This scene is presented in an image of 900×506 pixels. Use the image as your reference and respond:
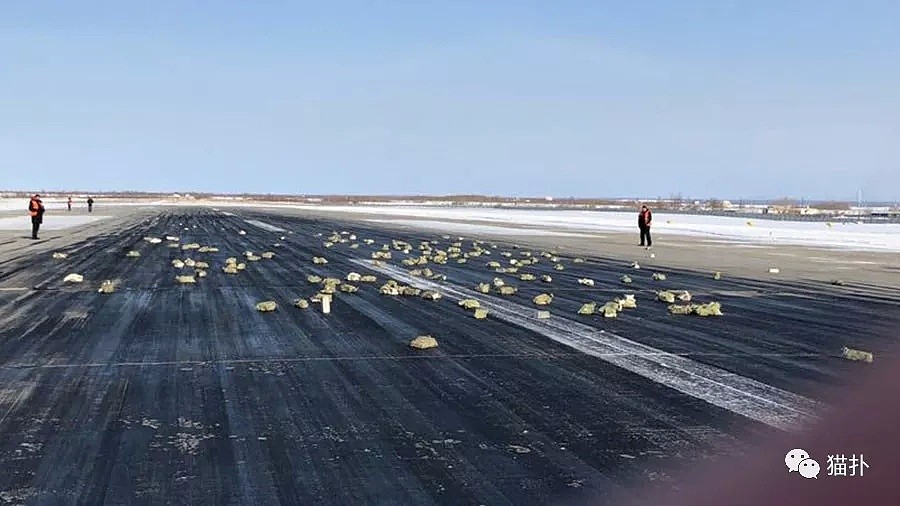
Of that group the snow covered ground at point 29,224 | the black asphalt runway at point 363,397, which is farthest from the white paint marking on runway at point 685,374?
the snow covered ground at point 29,224

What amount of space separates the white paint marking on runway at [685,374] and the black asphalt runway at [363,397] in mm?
186

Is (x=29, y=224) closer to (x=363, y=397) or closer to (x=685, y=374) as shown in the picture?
(x=363, y=397)

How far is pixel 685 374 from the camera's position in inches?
377

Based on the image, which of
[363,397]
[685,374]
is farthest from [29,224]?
[685,374]

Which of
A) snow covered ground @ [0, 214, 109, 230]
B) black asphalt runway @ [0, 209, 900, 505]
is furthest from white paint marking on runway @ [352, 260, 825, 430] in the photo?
snow covered ground @ [0, 214, 109, 230]

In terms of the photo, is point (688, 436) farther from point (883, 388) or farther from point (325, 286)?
point (325, 286)

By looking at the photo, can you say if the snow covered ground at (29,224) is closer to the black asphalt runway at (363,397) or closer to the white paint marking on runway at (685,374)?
the black asphalt runway at (363,397)

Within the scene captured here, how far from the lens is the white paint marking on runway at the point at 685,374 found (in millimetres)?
7762

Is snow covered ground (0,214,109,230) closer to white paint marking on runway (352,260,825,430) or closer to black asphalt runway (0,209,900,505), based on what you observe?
black asphalt runway (0,209,900,505)

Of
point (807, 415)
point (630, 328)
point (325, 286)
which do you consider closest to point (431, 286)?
point (325, 286)

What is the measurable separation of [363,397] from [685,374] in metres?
3.72

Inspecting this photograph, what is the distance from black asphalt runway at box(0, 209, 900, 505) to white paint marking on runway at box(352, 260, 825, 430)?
0.19 meters

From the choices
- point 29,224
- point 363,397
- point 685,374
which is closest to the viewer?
point 363,397

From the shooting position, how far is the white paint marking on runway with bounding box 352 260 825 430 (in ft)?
25.5
